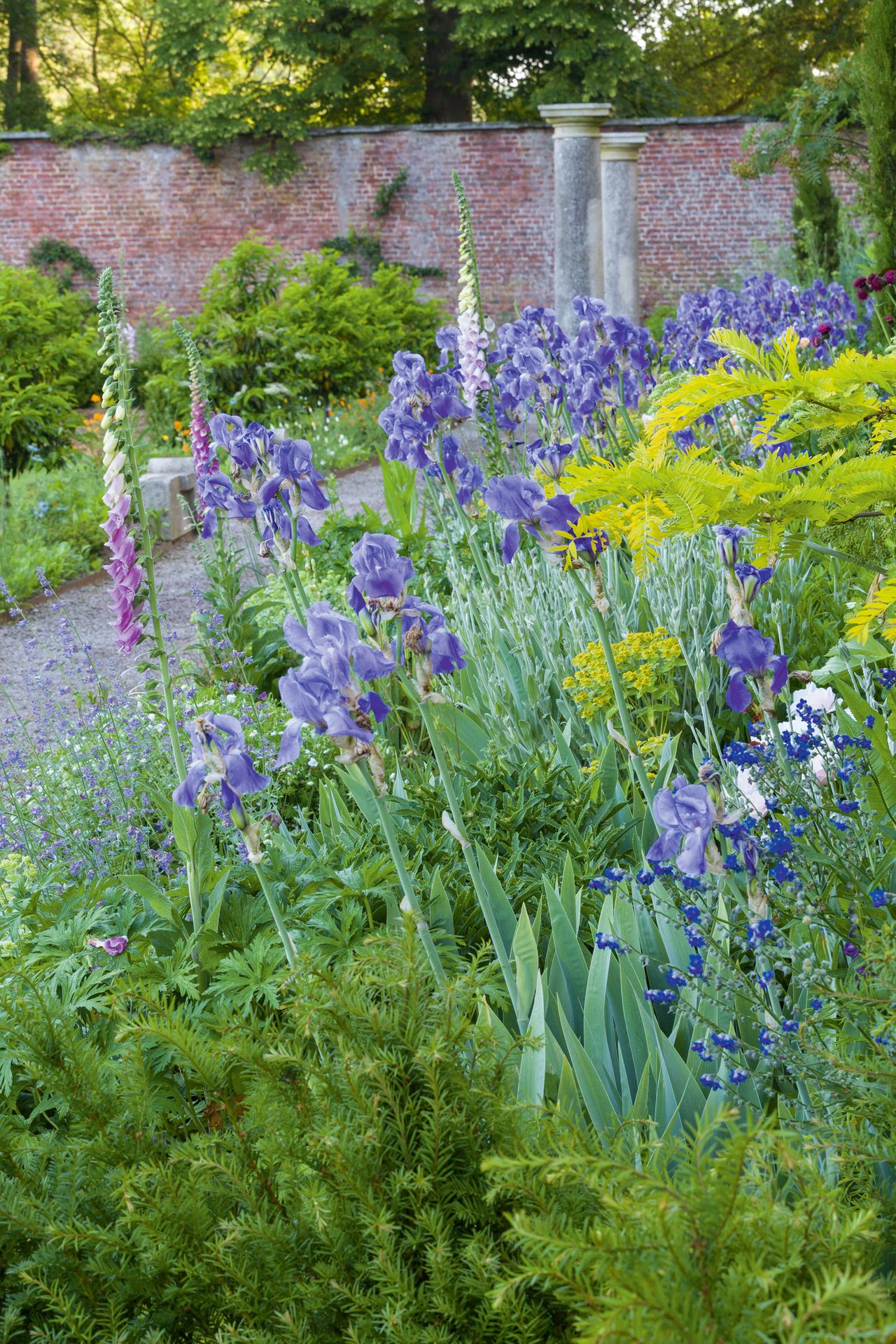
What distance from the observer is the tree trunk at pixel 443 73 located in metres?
19.6

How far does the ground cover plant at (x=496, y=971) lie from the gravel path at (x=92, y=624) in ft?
6.96

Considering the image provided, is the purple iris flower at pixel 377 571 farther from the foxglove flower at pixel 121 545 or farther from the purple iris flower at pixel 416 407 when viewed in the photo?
the purple iris flower at pixel 416 407

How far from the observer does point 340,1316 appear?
3.84ft

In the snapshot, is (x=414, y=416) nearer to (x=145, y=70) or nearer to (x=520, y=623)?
(x=520, y=623)

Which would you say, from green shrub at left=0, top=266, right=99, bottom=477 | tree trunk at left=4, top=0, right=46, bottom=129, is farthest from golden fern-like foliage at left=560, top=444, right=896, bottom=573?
tree trunk at left=4, top=0, right=46, bottom=129

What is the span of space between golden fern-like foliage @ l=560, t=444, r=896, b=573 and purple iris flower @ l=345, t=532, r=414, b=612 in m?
0.31

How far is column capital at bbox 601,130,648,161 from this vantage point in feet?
36.5

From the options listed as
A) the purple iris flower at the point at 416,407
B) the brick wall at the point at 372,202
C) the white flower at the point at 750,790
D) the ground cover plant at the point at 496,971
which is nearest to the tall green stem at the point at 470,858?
the ground cover plant at the point at 496,971

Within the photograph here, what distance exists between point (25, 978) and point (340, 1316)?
70 centimetres

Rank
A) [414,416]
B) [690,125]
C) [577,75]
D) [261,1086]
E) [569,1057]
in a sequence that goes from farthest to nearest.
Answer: [577,75], [690,125], [414,416], [569,1057], [261,1086]

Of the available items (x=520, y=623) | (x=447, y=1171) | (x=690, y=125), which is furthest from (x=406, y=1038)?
(x=690, y=125)

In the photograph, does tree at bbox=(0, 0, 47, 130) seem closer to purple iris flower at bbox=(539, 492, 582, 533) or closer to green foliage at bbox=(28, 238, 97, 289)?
green foliage at bbox=(28, 238, 97, 289)

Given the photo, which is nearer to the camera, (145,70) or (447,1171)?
(447,1171)

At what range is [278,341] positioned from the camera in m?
11.8
